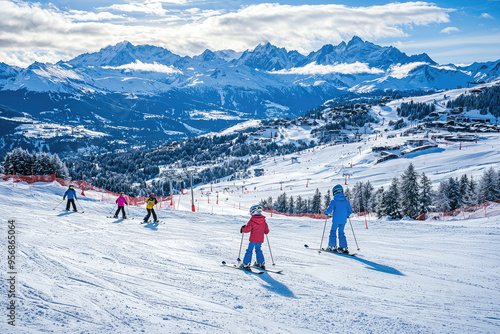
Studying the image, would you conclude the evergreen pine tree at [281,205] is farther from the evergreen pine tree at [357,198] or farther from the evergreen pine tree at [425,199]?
the evergreen pine tree at [425,199]

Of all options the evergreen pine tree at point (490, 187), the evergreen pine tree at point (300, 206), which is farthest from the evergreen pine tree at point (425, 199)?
the evergreen pine tree at point (300, 206)

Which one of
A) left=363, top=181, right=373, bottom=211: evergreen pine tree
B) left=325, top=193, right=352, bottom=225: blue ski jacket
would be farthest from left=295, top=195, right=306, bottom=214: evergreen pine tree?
left=325, top=193, right=352, bottom=225: blue ski jacket

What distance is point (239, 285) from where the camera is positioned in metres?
8.30

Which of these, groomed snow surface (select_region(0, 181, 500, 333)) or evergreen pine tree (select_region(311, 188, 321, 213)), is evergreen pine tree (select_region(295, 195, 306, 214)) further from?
groomed snow surface (select_region(0, 181, 500, 333))

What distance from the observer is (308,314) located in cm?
670

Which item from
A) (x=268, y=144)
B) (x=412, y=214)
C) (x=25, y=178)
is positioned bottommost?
(x=412, y=214)

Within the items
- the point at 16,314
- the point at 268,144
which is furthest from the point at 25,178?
the point at 268,144

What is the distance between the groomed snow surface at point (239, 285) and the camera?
6148mm

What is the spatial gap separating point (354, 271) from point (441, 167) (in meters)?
79.8

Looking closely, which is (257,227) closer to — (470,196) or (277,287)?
(277,287)

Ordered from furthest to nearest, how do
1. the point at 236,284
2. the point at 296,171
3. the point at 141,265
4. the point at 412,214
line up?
the point at 296,171 < the point at 412,214 < the point at 141,265 < the point at 236,284

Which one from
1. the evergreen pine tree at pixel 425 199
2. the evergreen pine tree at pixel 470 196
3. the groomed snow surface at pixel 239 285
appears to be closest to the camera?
the groomed snow surface at pixel 239 285

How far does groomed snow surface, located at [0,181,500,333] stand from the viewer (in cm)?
615

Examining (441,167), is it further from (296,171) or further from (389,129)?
(389,129)
